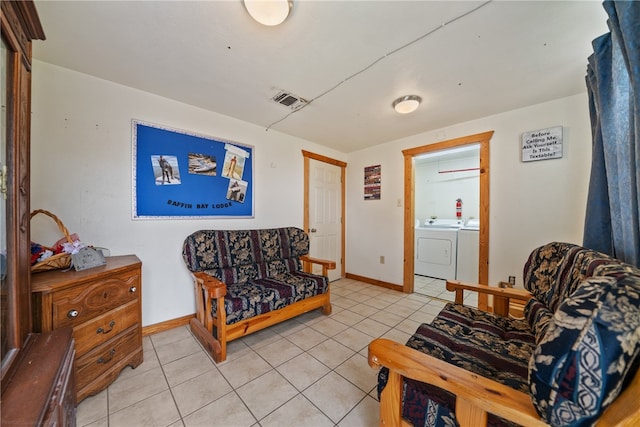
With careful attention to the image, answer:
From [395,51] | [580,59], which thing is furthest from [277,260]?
[580,59]

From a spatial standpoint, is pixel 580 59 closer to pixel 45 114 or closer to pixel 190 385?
pixel 190 385

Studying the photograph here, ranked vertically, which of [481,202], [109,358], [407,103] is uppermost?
[407,103]

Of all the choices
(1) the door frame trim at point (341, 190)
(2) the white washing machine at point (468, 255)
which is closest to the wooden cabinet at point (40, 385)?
(1) the door frame trim at point (341, 190)

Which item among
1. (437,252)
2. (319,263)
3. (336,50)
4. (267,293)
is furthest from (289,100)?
(437,252)

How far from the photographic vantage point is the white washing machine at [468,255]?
3.51 metres

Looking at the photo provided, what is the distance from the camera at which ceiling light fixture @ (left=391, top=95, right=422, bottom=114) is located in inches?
87.4

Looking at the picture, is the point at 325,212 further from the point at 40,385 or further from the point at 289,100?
the point at 40,385

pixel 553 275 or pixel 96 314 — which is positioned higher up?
pixel 553 275

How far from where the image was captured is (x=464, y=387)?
0.76 m

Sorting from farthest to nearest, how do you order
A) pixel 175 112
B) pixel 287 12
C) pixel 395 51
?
pixel 175 112
pixel 395 51
pixel 287 12

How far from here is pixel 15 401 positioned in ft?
2.04

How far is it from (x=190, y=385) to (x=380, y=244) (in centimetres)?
294

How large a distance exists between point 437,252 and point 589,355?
3640 mm

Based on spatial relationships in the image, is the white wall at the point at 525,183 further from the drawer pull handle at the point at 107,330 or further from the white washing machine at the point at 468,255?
the drawer pull handle at the point at 107,330
